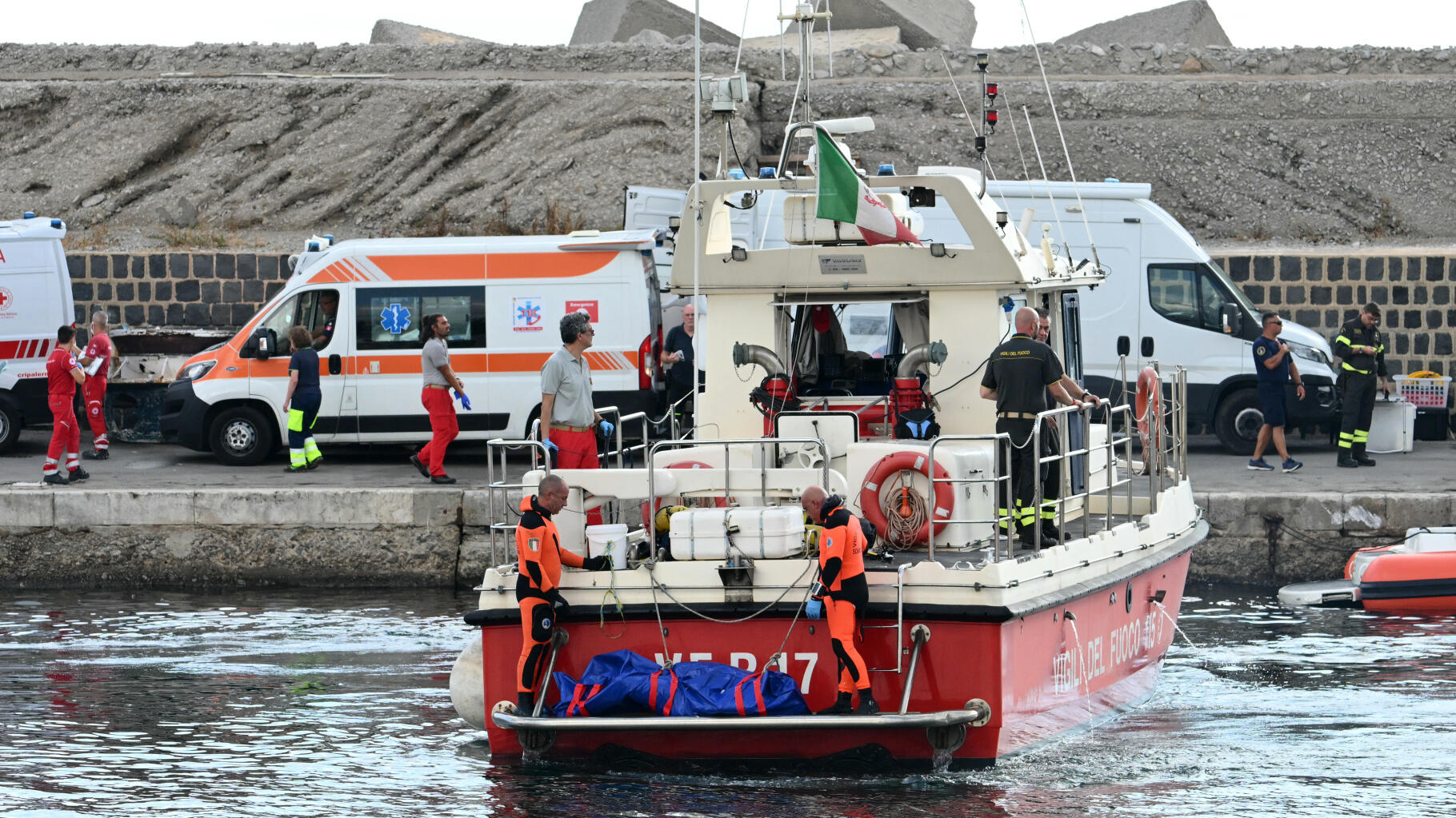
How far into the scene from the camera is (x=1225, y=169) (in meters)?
25.3

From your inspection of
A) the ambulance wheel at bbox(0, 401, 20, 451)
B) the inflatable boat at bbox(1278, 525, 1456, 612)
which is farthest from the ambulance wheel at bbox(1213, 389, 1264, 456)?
the ambulance wheel at bbox(0, 401, 20, 451)

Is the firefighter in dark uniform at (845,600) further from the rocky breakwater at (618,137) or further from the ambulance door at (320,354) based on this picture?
the rocky breakwater at (618,137)

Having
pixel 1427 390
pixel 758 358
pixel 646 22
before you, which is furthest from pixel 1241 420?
pixel 646 22

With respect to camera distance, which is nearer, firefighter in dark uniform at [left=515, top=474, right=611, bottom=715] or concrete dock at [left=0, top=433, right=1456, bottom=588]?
firefighter in dark uniform at [left=515, top=474, right=611, bottom=715]

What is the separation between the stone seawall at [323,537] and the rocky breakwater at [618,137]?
33.0ft

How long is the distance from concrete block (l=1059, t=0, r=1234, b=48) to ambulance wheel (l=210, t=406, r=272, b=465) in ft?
64.5

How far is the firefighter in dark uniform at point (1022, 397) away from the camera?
28.3 feet

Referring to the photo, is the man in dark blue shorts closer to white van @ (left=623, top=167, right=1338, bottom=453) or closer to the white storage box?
white van @ (left=623, top=167, right=1338, bottom=453)

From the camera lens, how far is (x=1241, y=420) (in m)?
17.0

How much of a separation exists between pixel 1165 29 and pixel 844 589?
27.0m

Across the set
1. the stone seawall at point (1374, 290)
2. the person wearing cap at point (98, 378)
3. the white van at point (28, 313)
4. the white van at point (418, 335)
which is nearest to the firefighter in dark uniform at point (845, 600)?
the white van at point (418, 335)

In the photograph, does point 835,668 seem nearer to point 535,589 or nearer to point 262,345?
point 535,589

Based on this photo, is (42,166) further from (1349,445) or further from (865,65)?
(1349,445)

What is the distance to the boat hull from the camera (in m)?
7.44
